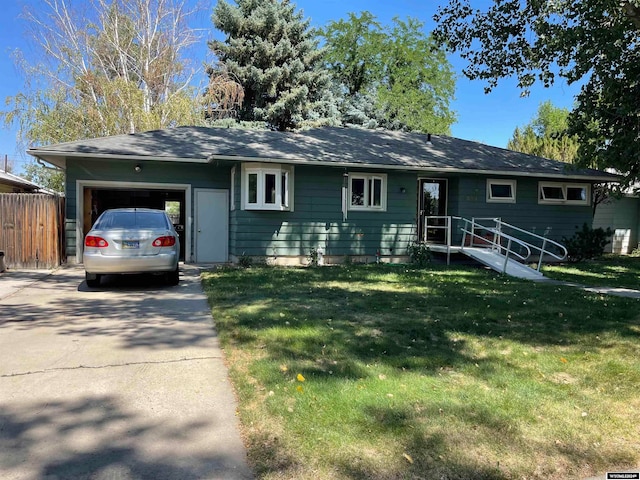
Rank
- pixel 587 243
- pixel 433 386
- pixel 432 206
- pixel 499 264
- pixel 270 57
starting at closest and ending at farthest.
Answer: pixel 433 386 → pixel 499 264 → pixel 587 243 → pixel 432 206 → pixel 270 57

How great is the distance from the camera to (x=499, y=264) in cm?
1111

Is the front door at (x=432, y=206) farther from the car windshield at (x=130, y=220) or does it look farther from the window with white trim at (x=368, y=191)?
the car windshield at (x=130, y=220)

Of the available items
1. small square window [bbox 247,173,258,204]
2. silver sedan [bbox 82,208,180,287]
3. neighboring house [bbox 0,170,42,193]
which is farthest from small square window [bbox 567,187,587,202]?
neighboring house [bbox 0,170,42,193]

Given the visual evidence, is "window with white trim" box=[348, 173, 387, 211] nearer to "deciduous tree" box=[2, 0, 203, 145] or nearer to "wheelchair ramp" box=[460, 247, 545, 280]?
"wheelchair ramp" box=[460, 247, 545, 280]

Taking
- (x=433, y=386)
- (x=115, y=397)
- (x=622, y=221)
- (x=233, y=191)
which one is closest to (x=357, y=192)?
(x=233, y=191)

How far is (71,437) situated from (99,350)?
186 centimetres

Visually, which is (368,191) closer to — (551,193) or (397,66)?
(551,193)

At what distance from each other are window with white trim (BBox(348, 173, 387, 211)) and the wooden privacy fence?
7841mm

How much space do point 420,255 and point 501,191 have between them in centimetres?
394

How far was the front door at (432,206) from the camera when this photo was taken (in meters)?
14.3

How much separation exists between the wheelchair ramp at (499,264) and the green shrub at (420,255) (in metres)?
0.95

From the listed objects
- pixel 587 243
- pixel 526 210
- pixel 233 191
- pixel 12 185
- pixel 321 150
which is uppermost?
pixel 321 150

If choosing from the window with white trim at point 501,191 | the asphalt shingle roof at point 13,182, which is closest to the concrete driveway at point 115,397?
the window with white trim at point 501,191

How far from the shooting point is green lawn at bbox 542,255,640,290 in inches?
380
